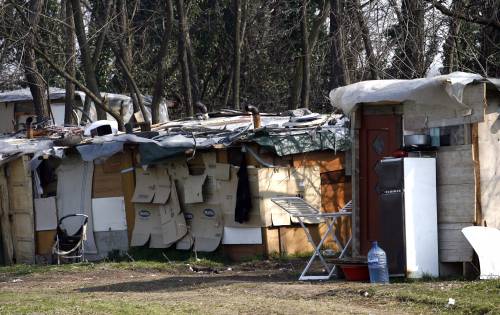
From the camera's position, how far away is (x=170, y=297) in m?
11.8

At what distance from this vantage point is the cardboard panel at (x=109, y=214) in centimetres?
1934

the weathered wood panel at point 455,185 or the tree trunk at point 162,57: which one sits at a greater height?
the tree trunk at point 162,57

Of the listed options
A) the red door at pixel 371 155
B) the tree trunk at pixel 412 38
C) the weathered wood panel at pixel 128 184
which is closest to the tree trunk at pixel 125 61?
the weathered wood panel at pixel 128 184

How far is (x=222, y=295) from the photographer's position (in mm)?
11758

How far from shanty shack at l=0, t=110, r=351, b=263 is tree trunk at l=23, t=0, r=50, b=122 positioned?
238cm

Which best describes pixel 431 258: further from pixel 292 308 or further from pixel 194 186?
pixel 194 186

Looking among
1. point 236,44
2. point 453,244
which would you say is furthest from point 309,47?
point 453,244

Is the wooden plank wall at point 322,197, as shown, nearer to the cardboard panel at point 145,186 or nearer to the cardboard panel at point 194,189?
the cardboard panel at point 194,189

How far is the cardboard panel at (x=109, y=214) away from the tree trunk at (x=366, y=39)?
5992 millimetres

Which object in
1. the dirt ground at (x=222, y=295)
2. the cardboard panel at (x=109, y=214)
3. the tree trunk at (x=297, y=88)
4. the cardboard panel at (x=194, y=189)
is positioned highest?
the tree trunk at (x=297, y=88)

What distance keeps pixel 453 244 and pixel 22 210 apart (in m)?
10.7

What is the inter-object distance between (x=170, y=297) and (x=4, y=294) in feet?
9.95

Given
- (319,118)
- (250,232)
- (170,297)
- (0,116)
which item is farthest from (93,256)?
(0,116)

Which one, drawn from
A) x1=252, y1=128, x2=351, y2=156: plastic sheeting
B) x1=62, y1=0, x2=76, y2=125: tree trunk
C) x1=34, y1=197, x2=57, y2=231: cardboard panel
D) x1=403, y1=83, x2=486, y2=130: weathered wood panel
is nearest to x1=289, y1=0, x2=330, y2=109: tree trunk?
x1=62, y1=0, x2=76, y2=125: tree trunk
